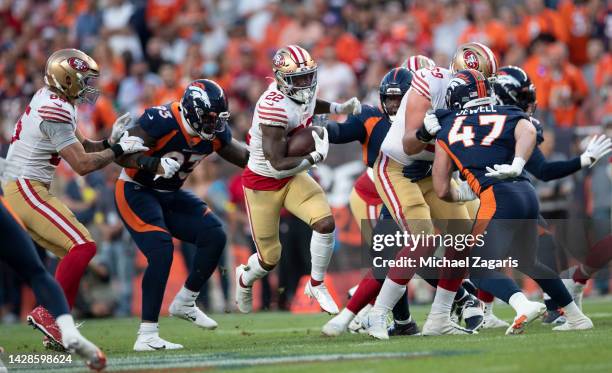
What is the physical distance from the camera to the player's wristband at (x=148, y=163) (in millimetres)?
8266

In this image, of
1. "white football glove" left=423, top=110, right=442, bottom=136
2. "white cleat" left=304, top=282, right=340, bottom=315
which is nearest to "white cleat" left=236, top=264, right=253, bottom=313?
"white cleat" left=304, top=282, right=340, bottom=315

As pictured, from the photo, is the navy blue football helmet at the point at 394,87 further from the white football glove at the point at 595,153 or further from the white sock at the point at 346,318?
the white sock at the point at 346,318

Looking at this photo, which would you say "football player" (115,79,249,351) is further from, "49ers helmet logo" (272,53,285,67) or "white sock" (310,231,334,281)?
"white sock" (310,231,334,281)

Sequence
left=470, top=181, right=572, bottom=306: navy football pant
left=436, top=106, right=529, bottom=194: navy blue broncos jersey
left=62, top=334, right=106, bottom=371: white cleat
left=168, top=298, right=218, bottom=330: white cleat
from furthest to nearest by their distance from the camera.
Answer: left=168, top=298, right=218, bottom=330: white cleat → left=436, top=106, right=529, bottom=194: navy blue broncos jersey → left=470, top=181, right=572, bottom=306: navy football pant → left=62, top=334, right=106, bottom=371: white cleat

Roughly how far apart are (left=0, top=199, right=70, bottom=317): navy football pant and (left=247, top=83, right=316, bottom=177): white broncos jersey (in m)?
2.47

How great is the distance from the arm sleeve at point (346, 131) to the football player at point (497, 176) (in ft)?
3.03

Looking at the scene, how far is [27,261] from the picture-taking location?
6.53m

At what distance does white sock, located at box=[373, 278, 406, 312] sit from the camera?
26.6 ft

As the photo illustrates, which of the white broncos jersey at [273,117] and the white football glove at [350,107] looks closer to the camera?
the white broncos jersey at [273,117]

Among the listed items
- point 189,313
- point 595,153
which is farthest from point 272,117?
point 595,153

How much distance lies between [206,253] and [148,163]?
3.06 feet

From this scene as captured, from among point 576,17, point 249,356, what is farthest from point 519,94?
point 576,17

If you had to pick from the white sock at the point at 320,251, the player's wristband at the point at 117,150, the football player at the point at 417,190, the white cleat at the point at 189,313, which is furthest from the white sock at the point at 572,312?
the player's wristband at the point at 117,150

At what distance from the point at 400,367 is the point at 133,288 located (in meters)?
8.40
